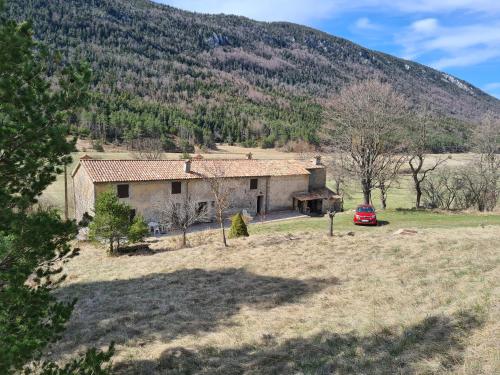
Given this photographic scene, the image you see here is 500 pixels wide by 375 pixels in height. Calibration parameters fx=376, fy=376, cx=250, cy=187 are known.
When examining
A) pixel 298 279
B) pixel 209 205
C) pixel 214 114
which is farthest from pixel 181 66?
pixel 298 279

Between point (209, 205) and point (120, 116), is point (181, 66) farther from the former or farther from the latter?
point (209, 205)

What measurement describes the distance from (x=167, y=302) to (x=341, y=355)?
6.31m

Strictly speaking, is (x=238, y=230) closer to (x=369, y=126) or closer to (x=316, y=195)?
(x=369, y=126)

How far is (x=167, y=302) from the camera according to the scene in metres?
11.8

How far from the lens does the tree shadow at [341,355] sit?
6590mm

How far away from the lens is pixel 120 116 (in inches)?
3829

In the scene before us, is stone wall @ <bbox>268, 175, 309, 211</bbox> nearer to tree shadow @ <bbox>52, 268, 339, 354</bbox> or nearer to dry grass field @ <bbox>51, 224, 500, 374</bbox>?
dry grass field @ <bbox>51, 224, 500, 374</bbox>

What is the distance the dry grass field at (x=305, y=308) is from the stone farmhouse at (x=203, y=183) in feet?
40.2

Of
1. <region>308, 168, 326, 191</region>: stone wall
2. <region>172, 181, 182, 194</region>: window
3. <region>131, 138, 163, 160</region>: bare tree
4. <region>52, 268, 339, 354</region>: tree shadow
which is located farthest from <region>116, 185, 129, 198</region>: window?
<region>131, 138, 163, 160</region>: bare tree

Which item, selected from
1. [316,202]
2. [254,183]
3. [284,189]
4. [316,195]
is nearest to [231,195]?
[254,183]

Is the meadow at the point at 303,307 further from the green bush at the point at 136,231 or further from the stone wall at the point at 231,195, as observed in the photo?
the stone wall at the point at 231,195

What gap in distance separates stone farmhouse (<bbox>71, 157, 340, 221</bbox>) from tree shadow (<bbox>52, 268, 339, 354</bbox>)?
14860mm

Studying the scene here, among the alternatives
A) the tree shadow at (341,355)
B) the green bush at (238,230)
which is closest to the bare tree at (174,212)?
the green bush at (238,230)

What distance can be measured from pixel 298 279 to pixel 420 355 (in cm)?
663
